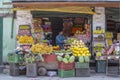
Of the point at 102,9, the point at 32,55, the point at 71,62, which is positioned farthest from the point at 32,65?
the point at 102,9

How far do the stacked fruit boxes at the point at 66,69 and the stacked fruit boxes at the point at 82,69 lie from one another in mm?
163

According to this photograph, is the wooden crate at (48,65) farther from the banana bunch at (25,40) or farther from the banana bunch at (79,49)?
the banana bunch at (25,40)

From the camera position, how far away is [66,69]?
53.7ft

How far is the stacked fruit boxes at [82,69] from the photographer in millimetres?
16453

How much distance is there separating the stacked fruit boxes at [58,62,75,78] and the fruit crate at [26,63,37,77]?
0.96 m

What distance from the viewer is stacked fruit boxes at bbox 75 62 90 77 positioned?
54.0 feet

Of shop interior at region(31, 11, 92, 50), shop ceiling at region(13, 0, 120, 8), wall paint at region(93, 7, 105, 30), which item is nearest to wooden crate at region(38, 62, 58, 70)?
shop interior at region(31, 11, 92, 50)

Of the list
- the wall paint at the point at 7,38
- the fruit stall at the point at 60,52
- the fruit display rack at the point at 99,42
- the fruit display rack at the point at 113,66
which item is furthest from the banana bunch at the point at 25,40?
the fruit display rack at the point at 113,66

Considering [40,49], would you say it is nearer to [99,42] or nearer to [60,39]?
[60,39]

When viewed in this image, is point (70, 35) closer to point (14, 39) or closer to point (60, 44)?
point (60, 44)

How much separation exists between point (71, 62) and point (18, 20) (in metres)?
3.40

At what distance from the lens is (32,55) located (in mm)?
16312

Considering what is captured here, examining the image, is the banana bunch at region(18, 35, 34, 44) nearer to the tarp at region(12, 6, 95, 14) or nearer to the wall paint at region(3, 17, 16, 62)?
the wall paint at region(3, 17, 16, 62)

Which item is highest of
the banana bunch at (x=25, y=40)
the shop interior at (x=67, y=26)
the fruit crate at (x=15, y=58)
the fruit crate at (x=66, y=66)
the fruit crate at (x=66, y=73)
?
the shop interior at (x=67, y=26)
